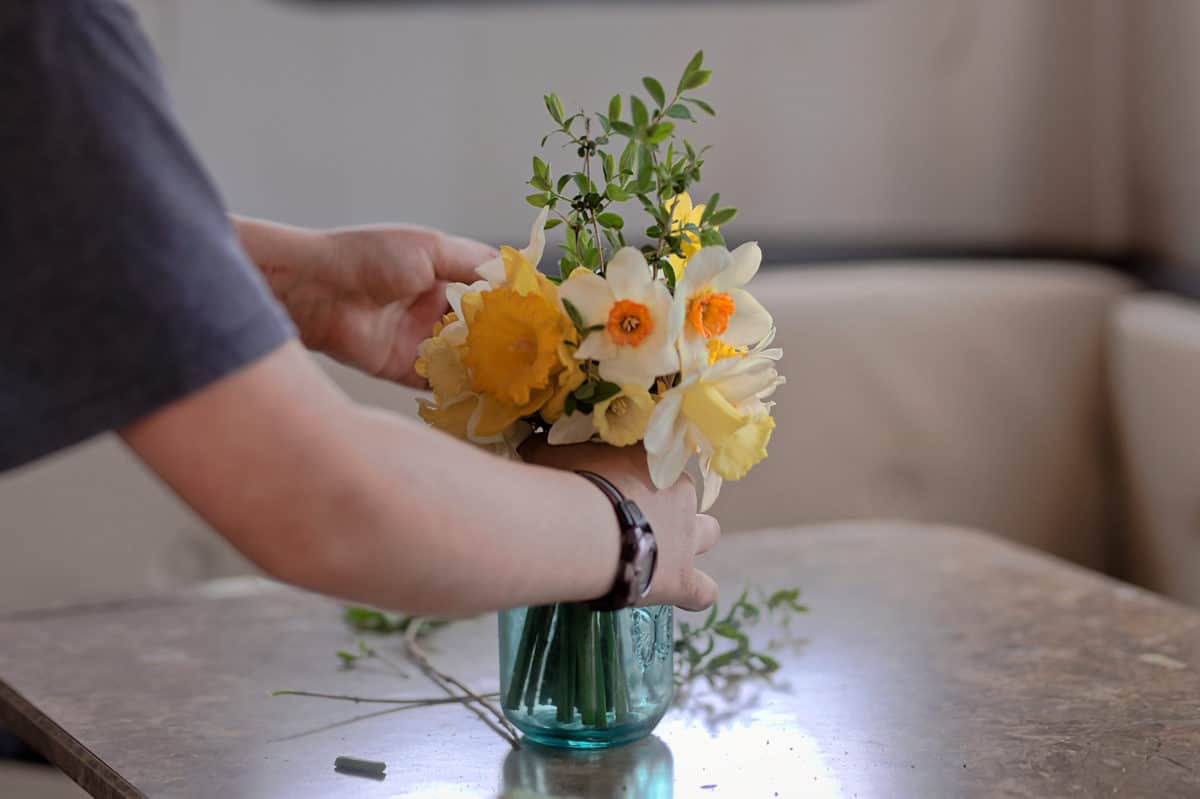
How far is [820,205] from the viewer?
8.69ft

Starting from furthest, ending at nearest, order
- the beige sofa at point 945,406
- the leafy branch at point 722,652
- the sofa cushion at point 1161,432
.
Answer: the beige sofa at point 945,406
the sofa cushion at point 1161,432
the leafy branch at point 722,652

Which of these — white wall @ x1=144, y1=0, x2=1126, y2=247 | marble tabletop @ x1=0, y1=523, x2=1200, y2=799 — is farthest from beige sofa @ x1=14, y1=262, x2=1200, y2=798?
marble tabletop @ x1=0, y1=523, x2=1200, y2=799

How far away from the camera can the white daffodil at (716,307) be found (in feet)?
3.02

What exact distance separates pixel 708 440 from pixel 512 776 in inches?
9.7

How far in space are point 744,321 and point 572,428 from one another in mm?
130

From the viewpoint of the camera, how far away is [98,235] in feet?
2.24

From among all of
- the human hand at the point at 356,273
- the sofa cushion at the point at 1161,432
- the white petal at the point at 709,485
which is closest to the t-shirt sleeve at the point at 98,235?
the white petal at the point at 709,485

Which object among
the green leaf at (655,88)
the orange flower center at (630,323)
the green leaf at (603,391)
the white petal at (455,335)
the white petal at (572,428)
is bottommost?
the white petal at (572,428)

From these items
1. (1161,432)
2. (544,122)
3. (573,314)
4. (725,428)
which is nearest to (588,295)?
(573,314)

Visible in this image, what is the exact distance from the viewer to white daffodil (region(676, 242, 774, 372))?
0.92 m

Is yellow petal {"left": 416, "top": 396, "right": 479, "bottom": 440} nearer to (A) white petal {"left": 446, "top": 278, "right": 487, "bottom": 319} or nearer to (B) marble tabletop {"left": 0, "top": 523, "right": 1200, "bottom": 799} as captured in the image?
(A) white petal {"left": 446, "top": 278, "right": 487, "bottom": 319}

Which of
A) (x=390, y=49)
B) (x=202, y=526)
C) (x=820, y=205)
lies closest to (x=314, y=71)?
(x=390, y=49)

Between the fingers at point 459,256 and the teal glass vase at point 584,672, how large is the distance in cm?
32

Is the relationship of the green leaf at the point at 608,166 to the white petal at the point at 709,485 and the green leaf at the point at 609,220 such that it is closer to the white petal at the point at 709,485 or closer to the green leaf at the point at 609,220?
the green leaf at the point at 609,220
